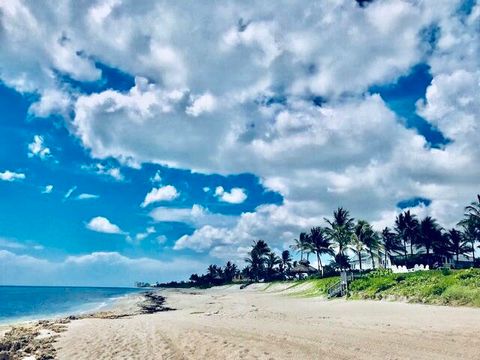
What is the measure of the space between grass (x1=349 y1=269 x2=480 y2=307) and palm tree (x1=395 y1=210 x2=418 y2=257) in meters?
49.7

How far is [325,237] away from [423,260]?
71.1 feet

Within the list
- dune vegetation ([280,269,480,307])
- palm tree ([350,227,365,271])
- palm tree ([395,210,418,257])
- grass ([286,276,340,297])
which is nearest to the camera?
dune vegetation ([280,269,480,307])

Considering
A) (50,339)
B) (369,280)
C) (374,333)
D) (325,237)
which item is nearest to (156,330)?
(50,339)

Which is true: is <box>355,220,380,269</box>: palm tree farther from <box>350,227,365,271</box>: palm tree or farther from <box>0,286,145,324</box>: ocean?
<box>0,286,145,324</box>: ocean

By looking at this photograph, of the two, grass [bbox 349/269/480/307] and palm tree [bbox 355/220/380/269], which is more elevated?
palm tree [bbox 355/220/380/269]

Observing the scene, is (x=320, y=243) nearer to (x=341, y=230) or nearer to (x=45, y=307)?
(x=341, y=230)

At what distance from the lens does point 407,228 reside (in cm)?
7844

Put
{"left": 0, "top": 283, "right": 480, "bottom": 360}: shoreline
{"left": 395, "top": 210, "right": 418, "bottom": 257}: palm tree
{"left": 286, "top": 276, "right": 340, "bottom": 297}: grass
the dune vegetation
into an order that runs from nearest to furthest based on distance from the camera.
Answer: {"left": 0, "top": 283, "right": 480, "bottom": 360}: shoreline
the dune vegetation
{"left": 286, "top": 276, "right": 340, "bottom": 297}: grass
{"left": 395, "top": 210, "right": 418, "bottom": 257}: palm tree

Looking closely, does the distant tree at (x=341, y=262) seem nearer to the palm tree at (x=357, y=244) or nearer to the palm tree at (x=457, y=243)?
the palm tree at (x=357, y=244)

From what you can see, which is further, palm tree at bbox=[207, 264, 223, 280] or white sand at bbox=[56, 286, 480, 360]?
palm tree at bbox=[207, 264, 223, 280]

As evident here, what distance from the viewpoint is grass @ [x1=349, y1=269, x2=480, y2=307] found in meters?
21.9

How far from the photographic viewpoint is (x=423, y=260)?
7819 cm

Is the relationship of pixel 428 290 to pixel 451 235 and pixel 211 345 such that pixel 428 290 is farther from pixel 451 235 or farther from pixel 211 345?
pixel 451 235

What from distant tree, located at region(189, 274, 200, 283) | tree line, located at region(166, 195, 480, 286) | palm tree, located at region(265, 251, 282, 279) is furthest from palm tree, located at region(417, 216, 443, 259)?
distant tree, located at region(189, 274, 200, 283)
